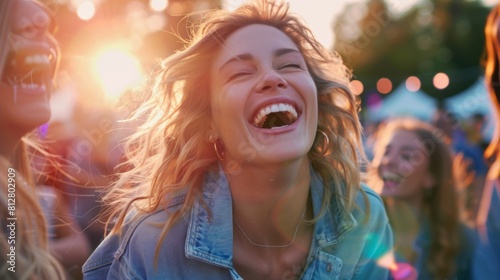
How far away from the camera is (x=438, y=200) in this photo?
12.8 ft

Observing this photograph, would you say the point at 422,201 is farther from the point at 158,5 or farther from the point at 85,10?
the point at 85,10

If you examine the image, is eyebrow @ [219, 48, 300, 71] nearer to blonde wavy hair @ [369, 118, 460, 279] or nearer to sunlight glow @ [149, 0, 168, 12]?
sunlight glow @ [149, 0, 168, 12]

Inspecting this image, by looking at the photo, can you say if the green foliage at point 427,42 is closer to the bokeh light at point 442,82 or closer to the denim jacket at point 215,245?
the bokeh light at point 442,82

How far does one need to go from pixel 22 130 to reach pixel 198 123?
0.79m

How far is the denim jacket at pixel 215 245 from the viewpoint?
7.39 ft

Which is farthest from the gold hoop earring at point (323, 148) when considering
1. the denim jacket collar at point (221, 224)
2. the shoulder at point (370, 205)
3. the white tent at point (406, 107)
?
the white tent at point (406, 107)

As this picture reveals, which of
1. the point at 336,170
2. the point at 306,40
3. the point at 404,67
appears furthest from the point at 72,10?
the point at 404,67

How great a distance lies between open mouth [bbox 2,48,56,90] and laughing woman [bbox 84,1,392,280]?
61 cm

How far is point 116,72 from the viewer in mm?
3049

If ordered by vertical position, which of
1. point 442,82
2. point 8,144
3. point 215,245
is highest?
point 8,144

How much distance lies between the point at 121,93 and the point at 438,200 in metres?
2.16

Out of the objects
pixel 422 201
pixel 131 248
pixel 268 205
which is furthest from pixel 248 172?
pixel 422 201

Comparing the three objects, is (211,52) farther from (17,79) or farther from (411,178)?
(411,178)

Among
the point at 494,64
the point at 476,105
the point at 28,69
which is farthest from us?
the point at 476,105
